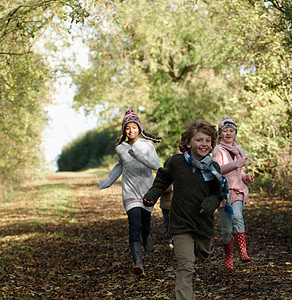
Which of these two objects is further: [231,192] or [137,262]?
[231,192]

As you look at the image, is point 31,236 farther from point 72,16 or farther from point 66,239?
point 72,16

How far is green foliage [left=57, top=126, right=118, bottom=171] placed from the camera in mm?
55269

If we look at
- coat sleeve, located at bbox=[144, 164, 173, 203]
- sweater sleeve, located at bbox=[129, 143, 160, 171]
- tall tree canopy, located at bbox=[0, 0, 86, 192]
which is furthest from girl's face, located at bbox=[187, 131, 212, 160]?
tall tree canopy, located at bbox=[0, 0, 86, 192]

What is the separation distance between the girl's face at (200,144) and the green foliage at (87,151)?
150ft

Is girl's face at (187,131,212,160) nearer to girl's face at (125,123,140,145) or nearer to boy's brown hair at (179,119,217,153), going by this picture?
boy's brown hair at (179,119,217,153)

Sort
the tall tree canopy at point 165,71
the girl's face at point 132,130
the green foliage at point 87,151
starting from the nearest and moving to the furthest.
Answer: the girl's face at point 132,130 → the tall tree canopy at point 165,71 → the green foliage at point 87,151

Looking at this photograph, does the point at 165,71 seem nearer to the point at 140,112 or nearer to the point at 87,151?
the point at 140,112

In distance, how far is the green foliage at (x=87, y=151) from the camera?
55.3m

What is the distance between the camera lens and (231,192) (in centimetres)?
643

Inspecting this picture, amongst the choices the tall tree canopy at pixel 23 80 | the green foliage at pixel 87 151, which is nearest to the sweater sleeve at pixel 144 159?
the tall tree canopy at pixel 23 80

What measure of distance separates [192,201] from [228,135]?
7.15 feet

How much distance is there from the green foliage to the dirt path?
39.4m

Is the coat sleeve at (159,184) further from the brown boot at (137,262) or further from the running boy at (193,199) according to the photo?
the brown boot at (137,262)

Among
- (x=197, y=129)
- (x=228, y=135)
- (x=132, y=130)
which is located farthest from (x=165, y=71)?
(x=197, y=129)
